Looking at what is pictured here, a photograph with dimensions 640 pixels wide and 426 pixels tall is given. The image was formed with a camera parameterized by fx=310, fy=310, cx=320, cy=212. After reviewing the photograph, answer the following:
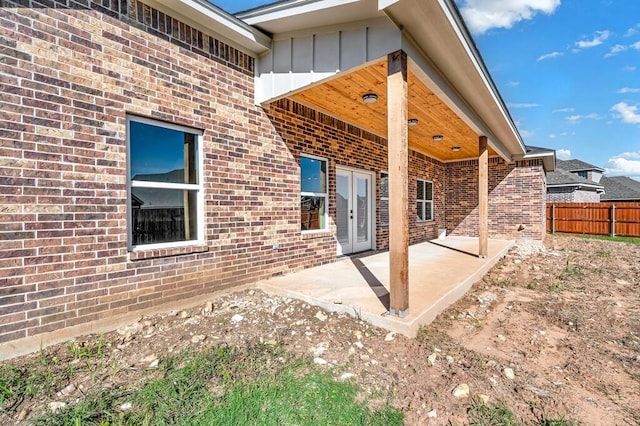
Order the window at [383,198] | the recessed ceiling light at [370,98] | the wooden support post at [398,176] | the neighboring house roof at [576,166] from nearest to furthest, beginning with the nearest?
the wooden support post at [398,176] < the recessed ceiling light at [370,98] < the window at [383,198] < the neighboring house roof at [576,166]

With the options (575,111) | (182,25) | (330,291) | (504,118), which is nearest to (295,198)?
A: (330,291)

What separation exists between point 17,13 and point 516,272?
9.36 m

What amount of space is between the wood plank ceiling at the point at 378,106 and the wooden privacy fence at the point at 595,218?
11044 mm

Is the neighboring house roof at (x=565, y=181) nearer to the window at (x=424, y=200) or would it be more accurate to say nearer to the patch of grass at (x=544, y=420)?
the window at (x=424, y=200)

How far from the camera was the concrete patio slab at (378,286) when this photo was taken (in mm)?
3680

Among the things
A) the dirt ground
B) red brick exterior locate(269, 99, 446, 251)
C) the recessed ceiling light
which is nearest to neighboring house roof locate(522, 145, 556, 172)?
red brick exterior locate(269, 99, 446, 251)

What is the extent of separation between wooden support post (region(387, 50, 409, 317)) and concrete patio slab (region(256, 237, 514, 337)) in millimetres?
259

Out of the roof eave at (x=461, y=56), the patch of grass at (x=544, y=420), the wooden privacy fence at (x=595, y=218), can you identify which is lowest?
the patch of grass at (x=544, y=420)

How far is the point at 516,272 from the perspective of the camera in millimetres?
7426

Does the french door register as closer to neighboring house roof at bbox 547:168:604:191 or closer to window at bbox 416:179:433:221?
window at bbox 416:179:433:221

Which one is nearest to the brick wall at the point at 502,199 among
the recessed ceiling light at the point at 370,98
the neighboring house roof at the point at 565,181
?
the recessed ceiling light at the point at 370,98

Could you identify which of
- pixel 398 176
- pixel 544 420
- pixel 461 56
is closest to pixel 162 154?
pixel 398 176

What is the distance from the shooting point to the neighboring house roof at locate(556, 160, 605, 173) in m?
28.5

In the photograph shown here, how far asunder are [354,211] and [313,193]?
179 centimetres
